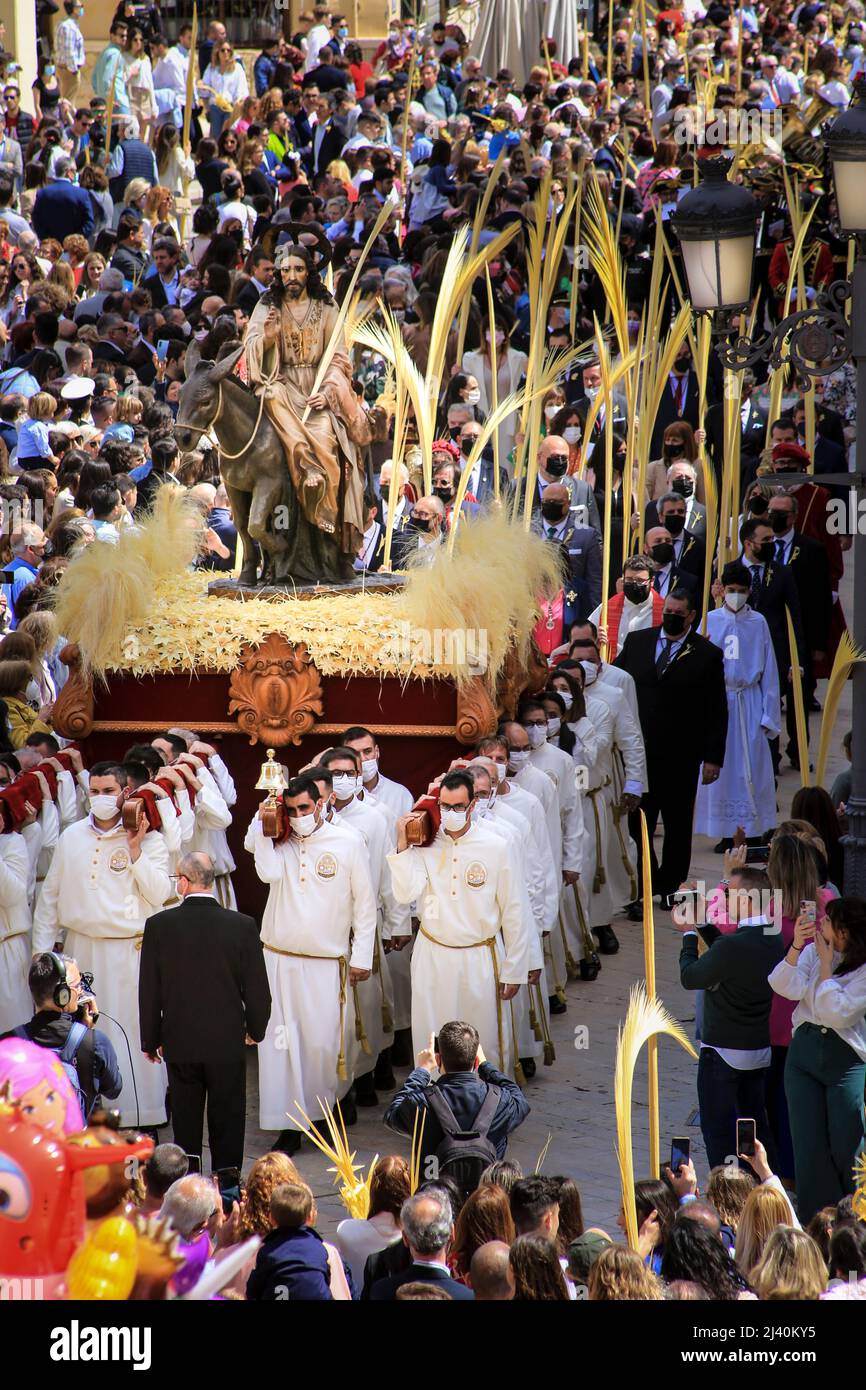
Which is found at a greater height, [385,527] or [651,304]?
[651,304]

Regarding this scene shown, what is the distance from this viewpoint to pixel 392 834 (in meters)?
9.67

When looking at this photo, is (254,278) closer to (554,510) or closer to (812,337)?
(554,510)

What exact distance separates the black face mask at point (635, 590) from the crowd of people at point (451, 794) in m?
0.02

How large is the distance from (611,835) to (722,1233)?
18.4 feet

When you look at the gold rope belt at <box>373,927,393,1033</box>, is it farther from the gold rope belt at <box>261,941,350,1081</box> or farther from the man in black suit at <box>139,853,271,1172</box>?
the man in black suit at <box>139,853,271,1172</box>

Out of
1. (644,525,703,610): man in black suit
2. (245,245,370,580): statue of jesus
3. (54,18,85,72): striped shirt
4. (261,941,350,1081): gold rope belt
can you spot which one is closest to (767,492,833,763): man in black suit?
(644,525,703,610): man in black suit

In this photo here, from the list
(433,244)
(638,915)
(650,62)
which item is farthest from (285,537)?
(650,62)

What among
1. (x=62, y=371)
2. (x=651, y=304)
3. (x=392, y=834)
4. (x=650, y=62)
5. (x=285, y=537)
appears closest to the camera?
(x=392, y=834)

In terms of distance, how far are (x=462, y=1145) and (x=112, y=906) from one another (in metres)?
2.52

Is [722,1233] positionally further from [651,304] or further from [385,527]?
[651,304]

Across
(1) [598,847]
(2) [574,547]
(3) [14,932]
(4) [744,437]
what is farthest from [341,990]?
(4) [744,437]

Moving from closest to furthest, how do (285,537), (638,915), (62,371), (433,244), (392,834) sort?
(392,834)
(285,537)
(638,915)
(62,371)
(433,244)
